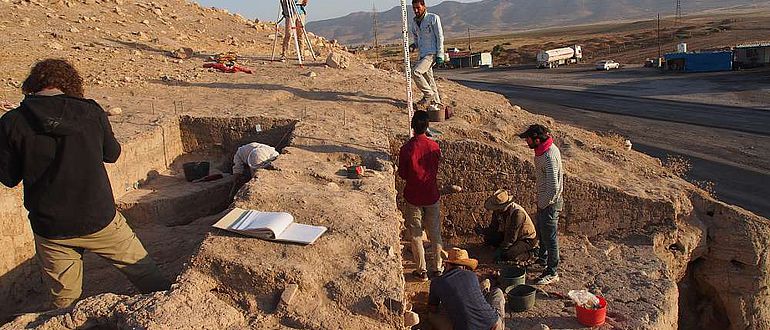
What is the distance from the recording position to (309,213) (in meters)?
4.65

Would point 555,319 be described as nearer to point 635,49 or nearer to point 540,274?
point 540,274

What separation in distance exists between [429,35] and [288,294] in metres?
5.25

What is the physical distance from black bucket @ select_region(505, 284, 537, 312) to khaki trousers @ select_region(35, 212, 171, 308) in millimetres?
2964

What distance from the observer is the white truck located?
42.8 m

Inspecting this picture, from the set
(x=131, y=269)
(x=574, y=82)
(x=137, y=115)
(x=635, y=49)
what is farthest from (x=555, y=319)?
(x=635, y=49)

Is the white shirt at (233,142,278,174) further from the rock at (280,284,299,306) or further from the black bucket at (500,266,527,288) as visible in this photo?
the rock at (280,284,299,306)

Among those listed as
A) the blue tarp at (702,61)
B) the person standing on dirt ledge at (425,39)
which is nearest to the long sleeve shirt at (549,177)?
the person standing on dirt ledge at (425,39)

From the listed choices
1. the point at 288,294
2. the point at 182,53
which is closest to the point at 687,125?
the point at 182,53

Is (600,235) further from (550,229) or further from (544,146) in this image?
(544,146)

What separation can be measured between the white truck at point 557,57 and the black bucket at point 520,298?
129ft

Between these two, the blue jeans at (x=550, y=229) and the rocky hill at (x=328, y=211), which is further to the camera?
the blue jeans at (x=550, y=229)

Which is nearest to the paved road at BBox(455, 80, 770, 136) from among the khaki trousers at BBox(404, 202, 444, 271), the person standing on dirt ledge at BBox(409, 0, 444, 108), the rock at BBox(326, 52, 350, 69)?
the rock at BBox(326, 52, 350, 69)

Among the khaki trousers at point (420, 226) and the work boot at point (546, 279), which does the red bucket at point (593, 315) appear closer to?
the work boot at point (546, 279)

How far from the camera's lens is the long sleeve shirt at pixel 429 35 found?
802cm
